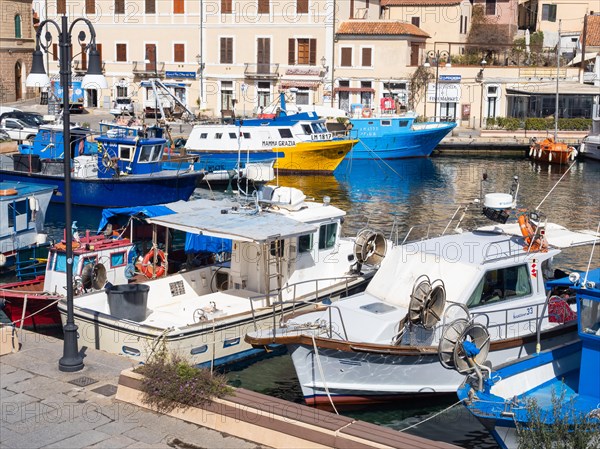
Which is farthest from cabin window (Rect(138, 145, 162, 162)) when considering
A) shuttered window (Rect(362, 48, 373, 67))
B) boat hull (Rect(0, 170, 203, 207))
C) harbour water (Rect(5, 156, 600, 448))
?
shuttered window (Rect(362, 48, 373, 67))

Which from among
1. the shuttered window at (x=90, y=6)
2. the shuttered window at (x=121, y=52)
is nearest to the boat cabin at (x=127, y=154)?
the shuttered window at (x=121, y=52)

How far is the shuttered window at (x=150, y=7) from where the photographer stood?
5966 cm

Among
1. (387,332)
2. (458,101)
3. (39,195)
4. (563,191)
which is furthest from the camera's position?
(458,101)

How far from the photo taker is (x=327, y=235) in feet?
63.3

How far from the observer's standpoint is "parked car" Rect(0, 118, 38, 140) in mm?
45781

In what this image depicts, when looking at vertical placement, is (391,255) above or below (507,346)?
above

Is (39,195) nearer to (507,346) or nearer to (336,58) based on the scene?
(507,346)

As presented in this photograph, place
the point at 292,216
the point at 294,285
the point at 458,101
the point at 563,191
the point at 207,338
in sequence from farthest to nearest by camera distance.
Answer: the point at 458,101 → the point at 563,191 → the point at 292,216 → the point at 294,285 → the point at 207,338

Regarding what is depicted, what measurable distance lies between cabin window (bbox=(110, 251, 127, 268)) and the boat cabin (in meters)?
14.2

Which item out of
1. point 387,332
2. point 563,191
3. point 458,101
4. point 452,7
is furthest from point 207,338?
point 452,7

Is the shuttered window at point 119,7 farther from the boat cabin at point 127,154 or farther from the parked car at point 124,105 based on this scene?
the boat cabin at point 127,154

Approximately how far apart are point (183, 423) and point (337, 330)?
3.98 metres

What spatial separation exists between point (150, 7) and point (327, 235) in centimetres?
4368

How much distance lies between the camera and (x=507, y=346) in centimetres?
1546
